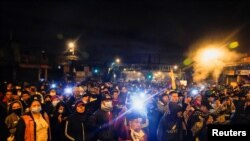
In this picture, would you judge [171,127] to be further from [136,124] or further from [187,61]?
[187,61]

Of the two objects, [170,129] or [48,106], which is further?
[48,106]

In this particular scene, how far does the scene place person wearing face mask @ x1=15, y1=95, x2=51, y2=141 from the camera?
220 inches

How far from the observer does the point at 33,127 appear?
5734 millimetres

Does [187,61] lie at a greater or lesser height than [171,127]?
greater

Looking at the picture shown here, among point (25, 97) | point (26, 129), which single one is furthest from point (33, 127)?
point (25, 97)

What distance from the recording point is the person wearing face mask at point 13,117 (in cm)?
662

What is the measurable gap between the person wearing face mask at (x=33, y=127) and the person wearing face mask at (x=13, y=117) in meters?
0.89

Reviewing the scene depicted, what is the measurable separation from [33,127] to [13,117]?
1401mm

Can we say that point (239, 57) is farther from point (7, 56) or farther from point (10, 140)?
point (10, 140)

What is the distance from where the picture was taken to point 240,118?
7574mm

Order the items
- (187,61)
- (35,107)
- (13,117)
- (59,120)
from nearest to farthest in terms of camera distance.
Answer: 1. (35,107)
2. (13,117)
3. (59,120)
4. (187,61)

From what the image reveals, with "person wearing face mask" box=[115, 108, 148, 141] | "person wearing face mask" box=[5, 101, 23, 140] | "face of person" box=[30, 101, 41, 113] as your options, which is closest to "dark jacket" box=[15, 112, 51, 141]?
"face of person" box=[30, 101, 41, 113]

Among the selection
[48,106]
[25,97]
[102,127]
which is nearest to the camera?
Answer: [102,127]

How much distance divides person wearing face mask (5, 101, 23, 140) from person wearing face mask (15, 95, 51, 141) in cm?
89
